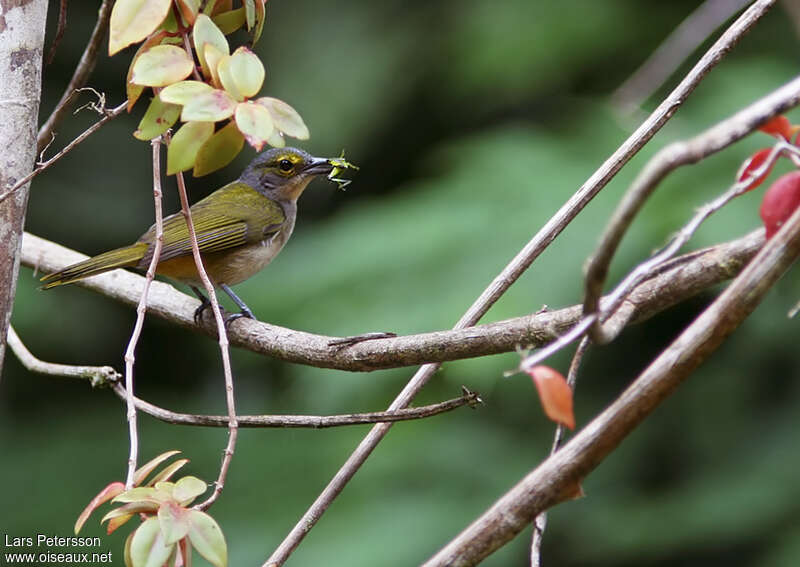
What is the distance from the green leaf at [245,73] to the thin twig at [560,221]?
57 cm

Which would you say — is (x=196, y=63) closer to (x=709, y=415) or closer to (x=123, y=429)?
(x=709, y=415)

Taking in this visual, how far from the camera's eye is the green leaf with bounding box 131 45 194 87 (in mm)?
1498

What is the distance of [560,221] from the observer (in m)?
1.77

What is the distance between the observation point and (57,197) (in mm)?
6742

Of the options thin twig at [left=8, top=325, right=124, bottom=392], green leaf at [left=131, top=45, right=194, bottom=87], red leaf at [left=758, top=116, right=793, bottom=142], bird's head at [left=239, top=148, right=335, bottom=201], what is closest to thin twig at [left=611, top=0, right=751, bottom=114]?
red leaf at [left=758, top=116, right=793, bottom=142]

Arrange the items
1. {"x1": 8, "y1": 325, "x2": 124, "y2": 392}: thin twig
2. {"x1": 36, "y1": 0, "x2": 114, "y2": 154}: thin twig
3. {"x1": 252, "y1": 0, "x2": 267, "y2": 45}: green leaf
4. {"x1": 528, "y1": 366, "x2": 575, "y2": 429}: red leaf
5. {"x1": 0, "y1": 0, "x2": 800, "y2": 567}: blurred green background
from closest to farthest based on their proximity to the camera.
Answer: {"x1": 528, "y1": 366, "x2": 575, "y2": 429}: red leaf, {"x1": 252, "y1": 0, "x2": 267, "y2": 45}: green leaf, {"x1": 36, "y1": 0, "x2": 114, "y2": 154}: thin twig, {"x1": 8, "y1": 325, "x2": 124, "y2": 392}: thin twig, {"x1": 0, "y1": 0, "x2": 800, "y2": 567}: blurred green background

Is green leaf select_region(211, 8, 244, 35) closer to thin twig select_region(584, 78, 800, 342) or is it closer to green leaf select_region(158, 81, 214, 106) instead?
green leaf select_region(158, 81, 214, 106)

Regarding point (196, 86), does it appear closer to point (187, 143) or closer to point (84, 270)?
point (187, 143)

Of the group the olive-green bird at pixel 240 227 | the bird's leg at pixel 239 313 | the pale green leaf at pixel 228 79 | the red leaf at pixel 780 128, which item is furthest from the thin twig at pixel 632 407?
the olive-green bird at pixel 240 227

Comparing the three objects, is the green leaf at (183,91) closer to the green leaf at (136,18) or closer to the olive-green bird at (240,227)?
the green leaf at (136,18)

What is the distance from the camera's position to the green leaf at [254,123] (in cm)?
146

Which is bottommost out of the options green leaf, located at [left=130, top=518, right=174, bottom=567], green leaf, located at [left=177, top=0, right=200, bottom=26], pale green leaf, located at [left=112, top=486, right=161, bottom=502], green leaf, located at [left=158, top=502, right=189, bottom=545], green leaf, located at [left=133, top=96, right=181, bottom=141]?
green leaf, located at [left=130, top=518, right=174, bottom=567]

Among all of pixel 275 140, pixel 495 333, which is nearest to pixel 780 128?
pixel 495 333

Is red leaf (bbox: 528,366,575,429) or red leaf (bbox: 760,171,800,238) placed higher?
red leaf (bbox: 760,171,800,238)
